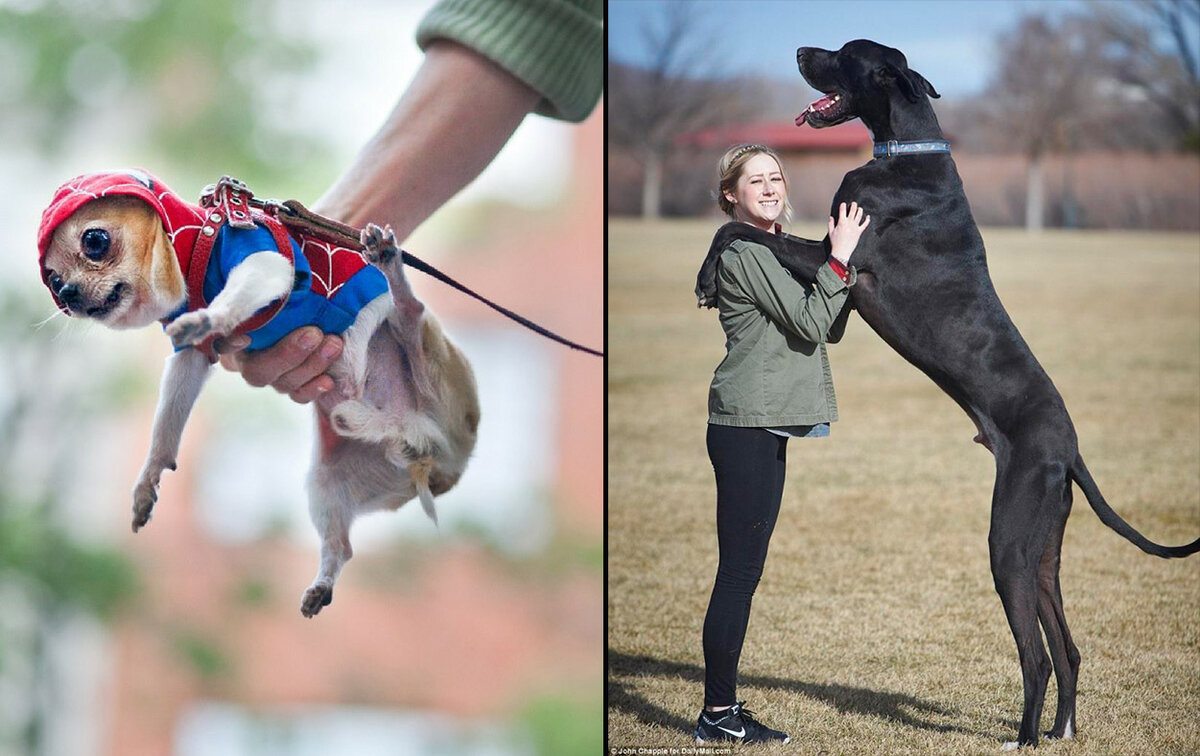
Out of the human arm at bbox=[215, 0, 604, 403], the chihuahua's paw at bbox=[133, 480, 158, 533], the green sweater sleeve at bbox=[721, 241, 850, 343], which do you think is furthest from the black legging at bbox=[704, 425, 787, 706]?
the chihuahua's paw at bbox=[133, 480, 158, 533]

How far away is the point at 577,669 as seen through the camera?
11.1ft

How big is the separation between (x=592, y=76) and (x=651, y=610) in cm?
152

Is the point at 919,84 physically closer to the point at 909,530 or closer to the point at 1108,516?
the point at 1108,516

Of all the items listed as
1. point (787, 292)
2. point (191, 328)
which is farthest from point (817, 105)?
point (191, 328)

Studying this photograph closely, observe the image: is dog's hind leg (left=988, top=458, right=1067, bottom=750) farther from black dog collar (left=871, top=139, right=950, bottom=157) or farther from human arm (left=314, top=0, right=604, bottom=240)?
human arm (left=314, top=0, right=604, bottom=240)

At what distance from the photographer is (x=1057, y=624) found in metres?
2.65

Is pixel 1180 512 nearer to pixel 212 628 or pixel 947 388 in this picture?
pixel 947 388

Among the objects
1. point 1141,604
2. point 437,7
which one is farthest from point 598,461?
point 1141,604

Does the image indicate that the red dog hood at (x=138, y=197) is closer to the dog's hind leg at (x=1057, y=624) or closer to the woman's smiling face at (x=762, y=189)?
the woman's smiling face at (x=762, y=189)

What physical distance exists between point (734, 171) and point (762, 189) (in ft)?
0.26

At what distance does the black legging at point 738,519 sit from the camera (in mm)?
2611

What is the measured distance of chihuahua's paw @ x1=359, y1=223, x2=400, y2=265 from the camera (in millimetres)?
2576

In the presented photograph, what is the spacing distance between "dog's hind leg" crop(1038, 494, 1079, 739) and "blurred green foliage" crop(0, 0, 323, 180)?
2041mm

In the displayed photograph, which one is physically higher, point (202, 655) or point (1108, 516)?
point (1108, 516)
